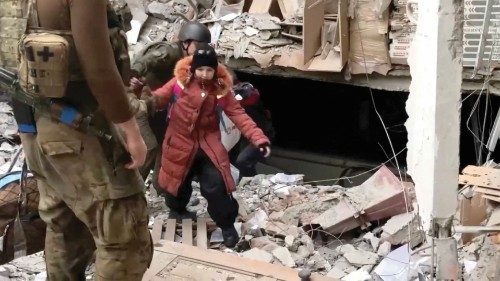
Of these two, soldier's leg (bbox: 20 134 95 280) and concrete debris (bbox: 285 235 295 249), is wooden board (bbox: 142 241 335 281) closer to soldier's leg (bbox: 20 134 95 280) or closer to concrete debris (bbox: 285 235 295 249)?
concrete debris (bbox: 285 235 295 249)

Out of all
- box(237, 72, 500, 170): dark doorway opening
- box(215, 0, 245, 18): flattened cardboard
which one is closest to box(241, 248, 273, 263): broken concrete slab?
box(215, 0, 245, 18): flattened cardboard

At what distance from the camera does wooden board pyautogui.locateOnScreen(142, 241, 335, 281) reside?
12.5ft

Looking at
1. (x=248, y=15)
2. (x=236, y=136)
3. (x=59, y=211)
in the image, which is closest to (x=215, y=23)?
(x=248, y=15)

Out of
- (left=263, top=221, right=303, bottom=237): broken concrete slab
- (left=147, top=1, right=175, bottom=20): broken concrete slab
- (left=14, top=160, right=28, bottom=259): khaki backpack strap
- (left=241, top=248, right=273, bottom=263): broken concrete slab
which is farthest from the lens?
(left=147, top=1, right=175, bottom=20): broken concrete slab

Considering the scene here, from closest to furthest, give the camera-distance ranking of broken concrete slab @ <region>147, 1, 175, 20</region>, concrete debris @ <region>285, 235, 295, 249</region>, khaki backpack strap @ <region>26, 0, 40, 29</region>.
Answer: khaki backpack strap @ <region>26, 0, 40, 29</region> < concrete debris @ <region>285, 235, 295, 249</region> < broken concrete slab @ <region>147, 1, 175, 20</region>

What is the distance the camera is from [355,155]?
8773 mm

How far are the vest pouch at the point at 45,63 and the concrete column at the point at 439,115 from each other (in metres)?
1.32

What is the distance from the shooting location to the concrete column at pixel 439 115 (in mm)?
2512

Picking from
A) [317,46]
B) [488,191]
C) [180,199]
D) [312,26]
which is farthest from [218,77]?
[317,46]

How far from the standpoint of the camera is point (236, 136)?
19.5ft

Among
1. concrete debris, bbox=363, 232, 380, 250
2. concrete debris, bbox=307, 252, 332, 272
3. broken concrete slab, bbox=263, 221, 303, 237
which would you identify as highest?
broken concrete slab, bbox=263, 221, 303, 237

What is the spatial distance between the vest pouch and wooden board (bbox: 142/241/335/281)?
62.3 inches

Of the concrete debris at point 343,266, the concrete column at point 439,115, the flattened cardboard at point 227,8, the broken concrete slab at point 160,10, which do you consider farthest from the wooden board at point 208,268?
the broken concrete slab at point 160,10

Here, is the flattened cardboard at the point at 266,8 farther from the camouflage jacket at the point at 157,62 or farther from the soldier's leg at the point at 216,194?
the soldier's leg at the point at 216,194
